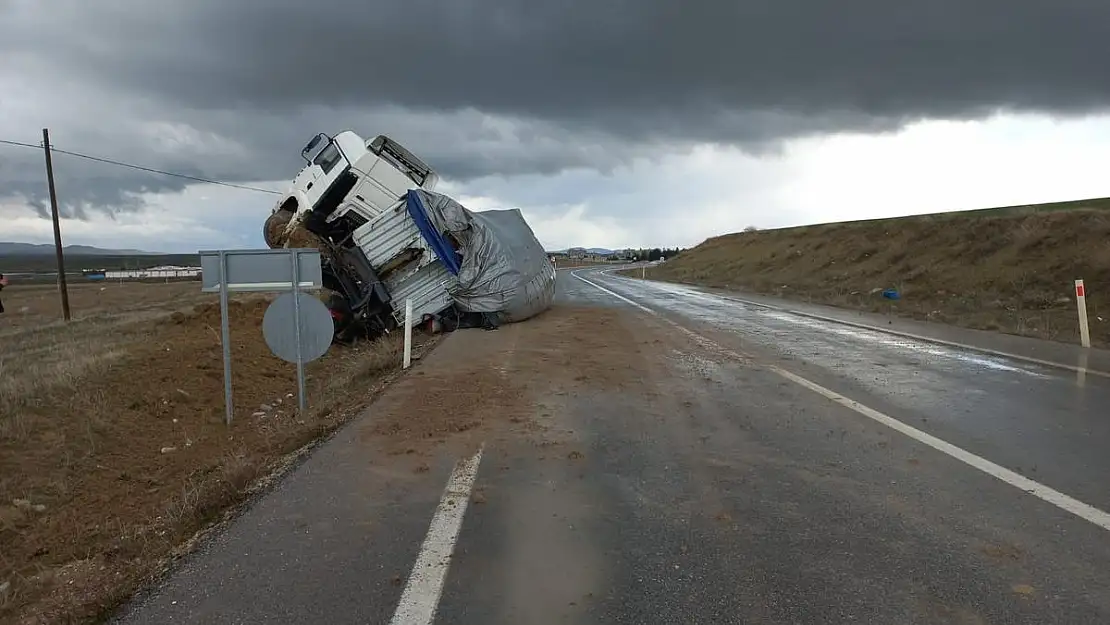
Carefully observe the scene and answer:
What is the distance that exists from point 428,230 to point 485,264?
137 centimetres

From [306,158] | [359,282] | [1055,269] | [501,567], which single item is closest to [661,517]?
[501,567]

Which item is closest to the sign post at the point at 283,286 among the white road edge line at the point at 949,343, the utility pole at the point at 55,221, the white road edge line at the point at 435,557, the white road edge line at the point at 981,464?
the white road edge line at the point at 435,557

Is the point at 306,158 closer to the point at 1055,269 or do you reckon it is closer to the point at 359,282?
the point at 359,282

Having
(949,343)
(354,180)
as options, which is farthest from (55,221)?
(949,343)

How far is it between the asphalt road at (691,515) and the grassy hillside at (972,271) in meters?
8.90

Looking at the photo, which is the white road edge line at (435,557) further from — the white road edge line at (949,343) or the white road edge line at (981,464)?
the white road edge line at (949,343)

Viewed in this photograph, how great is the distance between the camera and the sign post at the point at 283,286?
8.70 meters

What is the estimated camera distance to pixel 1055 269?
21141 millimetres

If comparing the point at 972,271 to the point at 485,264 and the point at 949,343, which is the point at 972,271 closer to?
the point at 949,343

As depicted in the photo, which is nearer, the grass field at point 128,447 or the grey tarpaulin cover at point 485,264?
the grass field at point 128,447

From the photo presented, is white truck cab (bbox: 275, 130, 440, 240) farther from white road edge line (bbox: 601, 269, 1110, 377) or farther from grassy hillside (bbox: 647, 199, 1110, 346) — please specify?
grassy hillside (bbox: 647, 199, 1110, 346)

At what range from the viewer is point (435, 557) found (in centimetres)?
409

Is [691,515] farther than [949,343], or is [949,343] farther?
[949,343]

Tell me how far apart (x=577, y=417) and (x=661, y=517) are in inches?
111
